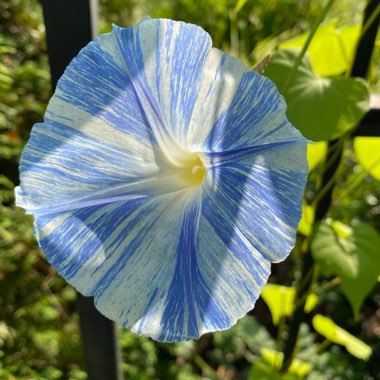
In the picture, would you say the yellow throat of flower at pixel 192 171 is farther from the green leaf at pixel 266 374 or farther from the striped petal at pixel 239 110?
the green leaf at pixel 266 374

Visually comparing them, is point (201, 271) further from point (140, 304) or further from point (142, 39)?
point (142, 39)

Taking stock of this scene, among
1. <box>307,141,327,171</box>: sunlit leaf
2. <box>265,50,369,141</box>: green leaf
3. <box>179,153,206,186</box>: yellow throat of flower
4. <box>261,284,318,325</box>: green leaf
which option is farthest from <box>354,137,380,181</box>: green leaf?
<box>179,153,206,186</box>: yellow throat of flower

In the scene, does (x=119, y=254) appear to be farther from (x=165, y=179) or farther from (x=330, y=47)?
(x=330, y=47)

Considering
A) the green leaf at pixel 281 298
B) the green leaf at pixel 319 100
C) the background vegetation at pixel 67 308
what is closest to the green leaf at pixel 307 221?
the background vegetation at pixel 67 308

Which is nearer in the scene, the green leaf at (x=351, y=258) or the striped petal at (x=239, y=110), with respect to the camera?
the striped petal at (x=239, y=110)

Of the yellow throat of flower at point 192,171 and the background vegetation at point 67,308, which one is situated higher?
the yellow throat of flower at point 192,171

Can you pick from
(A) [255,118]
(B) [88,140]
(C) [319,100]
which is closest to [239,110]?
(A) [255,118]

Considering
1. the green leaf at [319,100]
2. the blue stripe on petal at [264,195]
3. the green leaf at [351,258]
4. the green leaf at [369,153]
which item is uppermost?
the blue stripe on petal at [264,195]
